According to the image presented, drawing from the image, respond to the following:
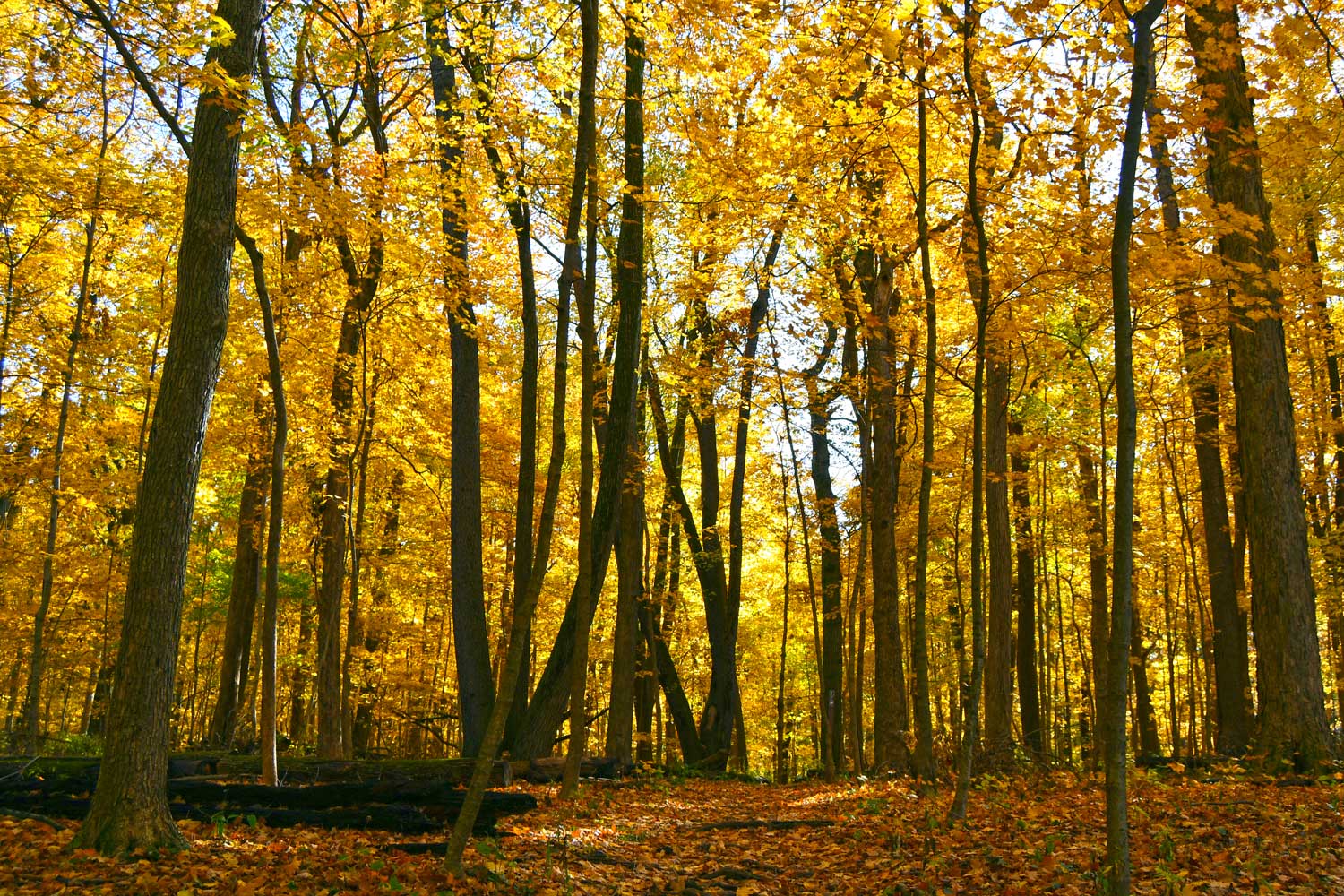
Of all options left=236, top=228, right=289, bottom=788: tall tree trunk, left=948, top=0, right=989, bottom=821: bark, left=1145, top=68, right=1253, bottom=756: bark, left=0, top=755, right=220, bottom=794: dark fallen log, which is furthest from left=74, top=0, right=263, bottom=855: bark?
left=1145, top=68, right=1253, bottom=756: bark

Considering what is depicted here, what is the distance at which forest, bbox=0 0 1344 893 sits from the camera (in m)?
5.70

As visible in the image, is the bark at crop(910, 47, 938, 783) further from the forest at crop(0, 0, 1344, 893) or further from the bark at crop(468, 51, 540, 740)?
the bark at crop(468, 51, 540, 740)

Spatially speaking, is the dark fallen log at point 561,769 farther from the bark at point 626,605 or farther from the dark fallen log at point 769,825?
the dark fallen log at point 769,825

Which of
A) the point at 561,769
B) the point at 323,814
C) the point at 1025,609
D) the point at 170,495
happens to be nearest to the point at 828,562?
the point at 1025,609

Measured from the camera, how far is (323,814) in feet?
21.5

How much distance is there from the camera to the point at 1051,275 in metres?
8.78

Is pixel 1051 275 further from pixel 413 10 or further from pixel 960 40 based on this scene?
pixel 413 10

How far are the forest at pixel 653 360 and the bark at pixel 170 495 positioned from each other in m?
0.03

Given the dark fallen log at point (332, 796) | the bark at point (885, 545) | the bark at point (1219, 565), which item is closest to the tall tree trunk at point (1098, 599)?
the bark at point (1219, 565)

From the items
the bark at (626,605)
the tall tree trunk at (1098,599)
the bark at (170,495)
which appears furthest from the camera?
the tall tree trunk at (1098,599)

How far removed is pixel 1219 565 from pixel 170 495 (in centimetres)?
1220

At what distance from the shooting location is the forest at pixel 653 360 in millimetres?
5703

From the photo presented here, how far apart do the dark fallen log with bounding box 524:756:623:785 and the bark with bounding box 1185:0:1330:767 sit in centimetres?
670

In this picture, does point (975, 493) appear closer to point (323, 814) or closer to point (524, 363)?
point (524, 363)
